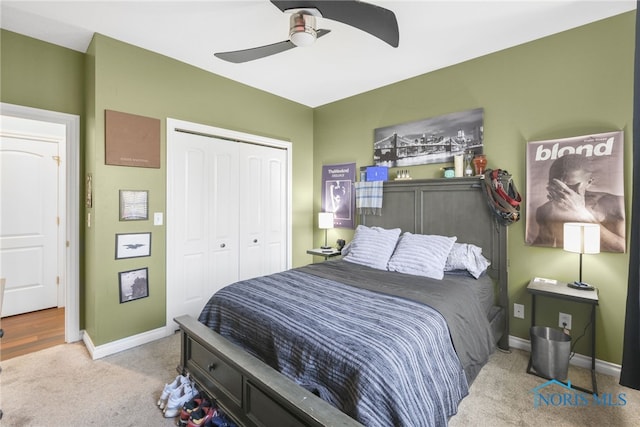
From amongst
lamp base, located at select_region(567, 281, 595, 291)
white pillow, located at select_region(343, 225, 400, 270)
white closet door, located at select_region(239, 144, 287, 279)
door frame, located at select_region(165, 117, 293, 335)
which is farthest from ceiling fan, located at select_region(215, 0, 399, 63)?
lamp base, located at select_region(567, 281, 595, 291)

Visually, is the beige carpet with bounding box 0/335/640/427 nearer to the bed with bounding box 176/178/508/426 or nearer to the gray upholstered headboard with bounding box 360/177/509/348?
the bed with bounding box 176/178/508/426

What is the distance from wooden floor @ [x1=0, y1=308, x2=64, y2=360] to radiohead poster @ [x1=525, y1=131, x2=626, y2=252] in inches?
186

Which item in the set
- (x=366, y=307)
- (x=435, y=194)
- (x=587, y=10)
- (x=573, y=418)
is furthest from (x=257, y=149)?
(x=573, y=418)

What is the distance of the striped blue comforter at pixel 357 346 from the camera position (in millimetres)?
1322

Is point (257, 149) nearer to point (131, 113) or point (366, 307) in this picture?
point (131, 113)

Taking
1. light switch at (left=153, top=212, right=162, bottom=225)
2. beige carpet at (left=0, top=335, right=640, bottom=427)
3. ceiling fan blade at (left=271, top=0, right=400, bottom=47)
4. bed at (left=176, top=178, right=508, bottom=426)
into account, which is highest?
ceiling fan blade at (left=271, top=0, right=400, bottom=47)

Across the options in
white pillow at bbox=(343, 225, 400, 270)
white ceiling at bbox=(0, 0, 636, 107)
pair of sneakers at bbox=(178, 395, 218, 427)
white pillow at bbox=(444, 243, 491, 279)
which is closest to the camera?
pair of sneakers at bbox=(178, 395, 218, 427)

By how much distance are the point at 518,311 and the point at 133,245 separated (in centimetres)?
375

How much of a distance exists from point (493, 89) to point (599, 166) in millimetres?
1149

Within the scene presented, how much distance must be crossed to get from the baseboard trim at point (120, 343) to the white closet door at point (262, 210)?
1.10 metres

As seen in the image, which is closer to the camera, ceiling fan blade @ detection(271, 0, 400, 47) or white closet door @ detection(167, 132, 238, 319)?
ceiling fan blade @ detection(271, 0, 400, 47)

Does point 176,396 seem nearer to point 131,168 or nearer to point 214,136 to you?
point 131,168

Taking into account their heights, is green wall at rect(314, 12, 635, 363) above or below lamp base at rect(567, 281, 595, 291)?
above

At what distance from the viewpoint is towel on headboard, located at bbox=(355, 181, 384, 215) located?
12.0ft
